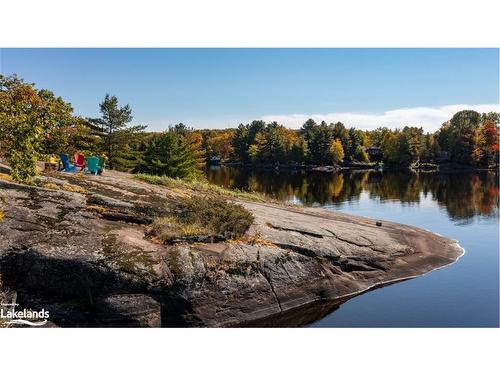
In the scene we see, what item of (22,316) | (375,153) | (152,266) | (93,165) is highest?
(375,153)

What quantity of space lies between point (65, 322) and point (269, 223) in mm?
13124

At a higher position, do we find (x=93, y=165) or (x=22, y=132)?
(x=22, y=132)

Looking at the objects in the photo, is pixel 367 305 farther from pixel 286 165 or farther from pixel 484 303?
pixel 286 165

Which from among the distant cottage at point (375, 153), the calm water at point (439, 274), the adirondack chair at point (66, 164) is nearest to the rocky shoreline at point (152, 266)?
the calm water at point (439, 274)

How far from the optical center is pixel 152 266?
19.2 m

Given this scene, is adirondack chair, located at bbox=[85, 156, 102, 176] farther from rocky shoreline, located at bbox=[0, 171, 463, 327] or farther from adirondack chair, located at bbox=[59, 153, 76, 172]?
rocky shoreline, located at bbox=[0, 171, 463, 327]

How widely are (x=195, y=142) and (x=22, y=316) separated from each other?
109365mm

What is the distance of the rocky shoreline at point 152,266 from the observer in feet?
58.9

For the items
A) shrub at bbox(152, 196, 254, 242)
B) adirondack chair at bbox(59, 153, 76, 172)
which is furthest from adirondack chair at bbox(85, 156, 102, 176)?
shrub at bbox(152, 196, 254, 242)

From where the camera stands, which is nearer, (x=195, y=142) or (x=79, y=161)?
(x=79, y=161)

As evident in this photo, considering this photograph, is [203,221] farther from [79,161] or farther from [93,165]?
[79,161]

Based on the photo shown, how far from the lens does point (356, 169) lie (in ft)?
458

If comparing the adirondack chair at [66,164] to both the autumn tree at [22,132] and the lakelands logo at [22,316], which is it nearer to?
the autumn tree at [22,132]

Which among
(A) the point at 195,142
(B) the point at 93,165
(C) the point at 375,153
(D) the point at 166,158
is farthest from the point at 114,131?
(C) the point at 375,153
